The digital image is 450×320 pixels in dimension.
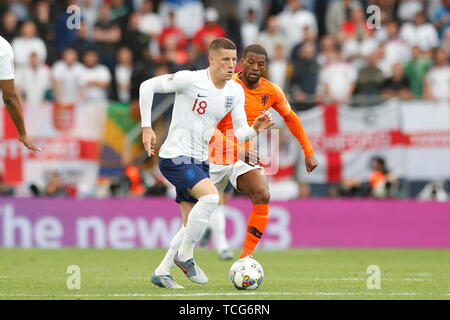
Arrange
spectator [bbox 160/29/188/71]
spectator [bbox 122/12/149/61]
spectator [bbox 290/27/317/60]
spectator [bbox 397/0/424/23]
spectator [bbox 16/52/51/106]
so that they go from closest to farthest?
1. spectator [bbox 16/52/51/106]
2. spectator [bbox 160/29/188/71]
3. spectator [bbox 122/12/149/61]
4. spectator [bbox 290/27/317/60]
5. spectator [bbox 397/0/424/23]

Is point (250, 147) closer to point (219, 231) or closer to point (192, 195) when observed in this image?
point (192, 195)

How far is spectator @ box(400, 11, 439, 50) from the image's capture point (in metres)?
22.2

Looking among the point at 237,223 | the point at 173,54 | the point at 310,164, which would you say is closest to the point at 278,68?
the point at 173,54

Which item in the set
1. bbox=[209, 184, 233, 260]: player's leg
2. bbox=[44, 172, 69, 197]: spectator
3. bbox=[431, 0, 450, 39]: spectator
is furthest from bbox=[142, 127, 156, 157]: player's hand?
bbox=[431, 0, 450, 39]: spectator

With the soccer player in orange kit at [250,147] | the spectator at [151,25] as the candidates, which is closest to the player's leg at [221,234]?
the soccer player in orange kit at [250,147]

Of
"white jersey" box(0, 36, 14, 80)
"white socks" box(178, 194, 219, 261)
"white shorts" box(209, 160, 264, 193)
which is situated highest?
"white jersey" box(0, 36, 14, 80)

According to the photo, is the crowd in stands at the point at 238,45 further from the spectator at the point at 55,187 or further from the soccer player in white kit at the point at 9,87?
the soccer player in white kit at the point at 9,87

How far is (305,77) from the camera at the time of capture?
67.0 feet

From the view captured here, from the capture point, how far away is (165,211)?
1845 cm

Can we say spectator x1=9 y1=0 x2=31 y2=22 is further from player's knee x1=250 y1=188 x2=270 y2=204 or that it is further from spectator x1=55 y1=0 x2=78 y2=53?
player's knee x1=250 y1=188 x2=270 y2=204

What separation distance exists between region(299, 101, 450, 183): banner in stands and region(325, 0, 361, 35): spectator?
4.03m

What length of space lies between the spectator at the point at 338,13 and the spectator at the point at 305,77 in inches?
89.7

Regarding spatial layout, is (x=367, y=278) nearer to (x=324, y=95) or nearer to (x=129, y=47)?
(x=324, y=95)

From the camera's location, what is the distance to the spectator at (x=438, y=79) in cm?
2036
